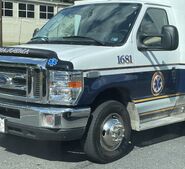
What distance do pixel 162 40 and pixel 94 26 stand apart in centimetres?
100

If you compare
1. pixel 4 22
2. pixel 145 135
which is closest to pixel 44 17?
pixel 4 22

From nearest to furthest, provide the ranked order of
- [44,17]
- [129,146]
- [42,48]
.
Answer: [42,48], [129,146], [44,17]

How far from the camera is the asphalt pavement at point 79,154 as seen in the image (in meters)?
6.31

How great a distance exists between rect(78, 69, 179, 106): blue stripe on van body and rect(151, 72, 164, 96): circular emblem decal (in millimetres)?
65

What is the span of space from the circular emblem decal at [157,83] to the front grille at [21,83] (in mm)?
1877

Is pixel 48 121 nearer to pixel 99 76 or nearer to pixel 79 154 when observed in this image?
pixel 99 76

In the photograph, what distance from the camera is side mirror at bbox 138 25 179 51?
22.2 ft

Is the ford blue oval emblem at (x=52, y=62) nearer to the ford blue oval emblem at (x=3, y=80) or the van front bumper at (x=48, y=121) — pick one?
the van front bumper at (x=48, y=121)

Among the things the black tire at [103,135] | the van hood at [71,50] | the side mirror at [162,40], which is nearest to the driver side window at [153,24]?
the side mirror at [162,40]

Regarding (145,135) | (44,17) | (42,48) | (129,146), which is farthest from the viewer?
(44,17)

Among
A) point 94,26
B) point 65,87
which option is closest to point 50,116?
point 65,87

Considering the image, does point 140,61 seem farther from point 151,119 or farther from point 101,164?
point 101,164

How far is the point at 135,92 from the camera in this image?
677 cm

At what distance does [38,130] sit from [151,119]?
200 cm
